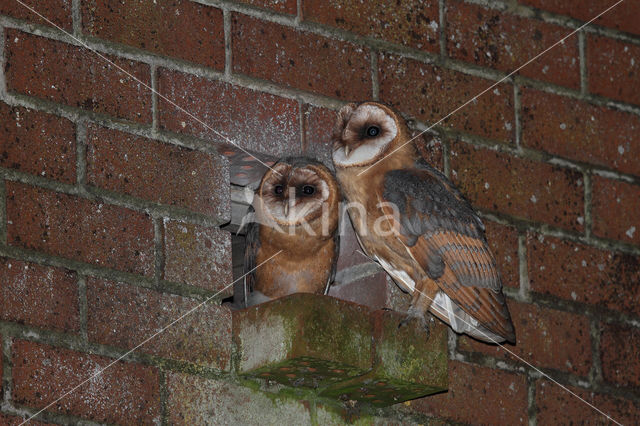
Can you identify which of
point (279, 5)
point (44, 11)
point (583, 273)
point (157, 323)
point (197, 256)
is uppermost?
point (279, 5)

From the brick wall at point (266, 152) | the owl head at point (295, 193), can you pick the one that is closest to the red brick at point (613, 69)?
the brick wall at point (266, 152)

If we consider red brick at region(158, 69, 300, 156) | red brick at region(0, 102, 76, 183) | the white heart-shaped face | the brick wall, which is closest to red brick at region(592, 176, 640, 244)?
the brick wall

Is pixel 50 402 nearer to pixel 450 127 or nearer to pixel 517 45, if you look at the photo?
pixel 450 127

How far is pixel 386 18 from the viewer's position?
9.35ft

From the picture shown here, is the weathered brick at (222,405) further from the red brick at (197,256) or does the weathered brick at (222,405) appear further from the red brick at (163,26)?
the red brick at (163,26)

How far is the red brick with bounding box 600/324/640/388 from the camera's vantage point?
9.58 feet

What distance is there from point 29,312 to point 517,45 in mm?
1466

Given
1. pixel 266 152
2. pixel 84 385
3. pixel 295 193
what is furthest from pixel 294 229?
pixel 84 385

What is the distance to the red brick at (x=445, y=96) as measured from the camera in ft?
9.29

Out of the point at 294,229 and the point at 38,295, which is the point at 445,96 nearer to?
the point at 294,229

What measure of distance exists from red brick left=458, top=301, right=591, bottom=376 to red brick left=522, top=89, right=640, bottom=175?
43 cm

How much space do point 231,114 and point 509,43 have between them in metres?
0.84

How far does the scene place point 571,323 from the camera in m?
2.90

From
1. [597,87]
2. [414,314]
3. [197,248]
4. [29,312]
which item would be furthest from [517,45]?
[29,312]
